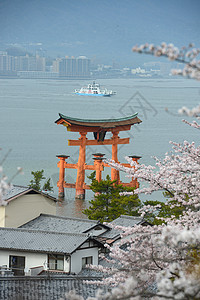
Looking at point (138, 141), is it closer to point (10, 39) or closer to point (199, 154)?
point (199, 154)

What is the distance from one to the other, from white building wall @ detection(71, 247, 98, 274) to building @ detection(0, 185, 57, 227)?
2.91 m

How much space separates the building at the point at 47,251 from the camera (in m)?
9.70

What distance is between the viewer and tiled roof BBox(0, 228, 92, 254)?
32.3 feet

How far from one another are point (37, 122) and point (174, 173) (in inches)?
2062

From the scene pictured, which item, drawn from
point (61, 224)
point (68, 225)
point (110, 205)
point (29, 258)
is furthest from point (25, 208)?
point (29, 258)

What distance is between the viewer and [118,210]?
1478 cm

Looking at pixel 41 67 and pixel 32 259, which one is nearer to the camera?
pixel 32 259

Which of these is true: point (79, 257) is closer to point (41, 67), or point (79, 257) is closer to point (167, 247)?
point (167, 247)

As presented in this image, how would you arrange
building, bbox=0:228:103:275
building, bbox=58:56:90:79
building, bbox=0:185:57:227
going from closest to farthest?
1. building, bbox=0:228:103:275
2. building, bbox=0:185:57:227
3. building, bbox=58:56:90:79

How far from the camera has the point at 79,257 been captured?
10.0 meters

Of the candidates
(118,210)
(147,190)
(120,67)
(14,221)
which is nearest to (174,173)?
(147,190)

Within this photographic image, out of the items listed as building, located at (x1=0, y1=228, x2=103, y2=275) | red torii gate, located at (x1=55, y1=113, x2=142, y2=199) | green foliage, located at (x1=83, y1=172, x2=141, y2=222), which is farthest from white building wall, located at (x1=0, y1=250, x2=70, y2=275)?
red torii gate, located at (x1=55, y1=113, x2=142, y2=199)

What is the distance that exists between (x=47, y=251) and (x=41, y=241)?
0.51 m

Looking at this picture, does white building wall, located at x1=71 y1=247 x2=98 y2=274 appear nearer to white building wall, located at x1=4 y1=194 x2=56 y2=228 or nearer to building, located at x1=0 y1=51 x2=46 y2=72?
white building wall, located at x1=4 y1=194 x2=56 y2=228
